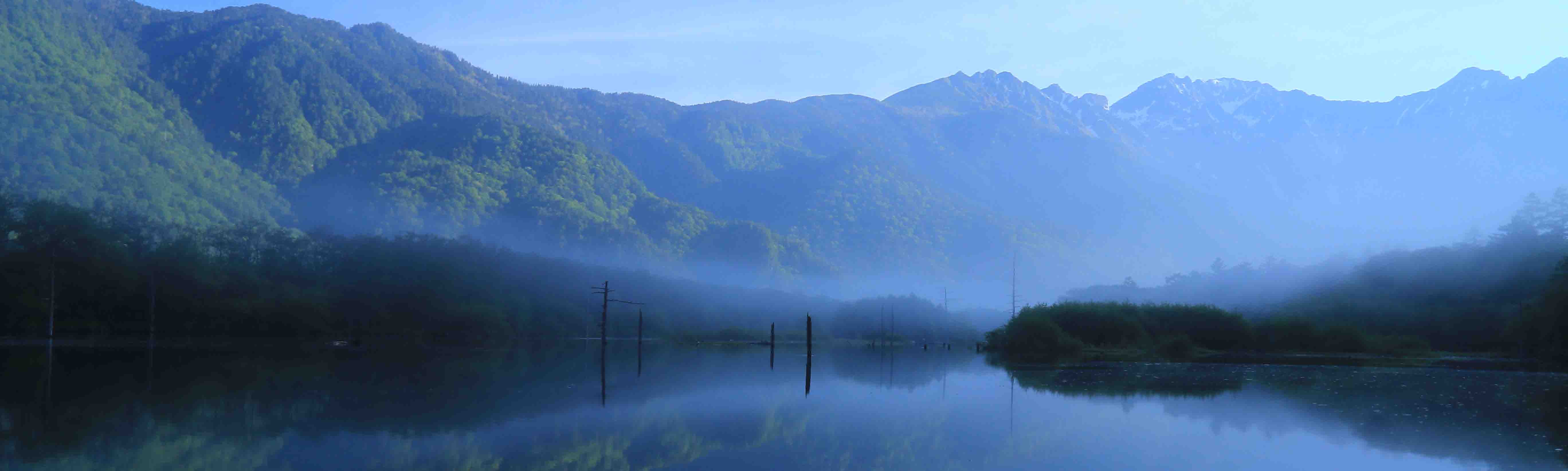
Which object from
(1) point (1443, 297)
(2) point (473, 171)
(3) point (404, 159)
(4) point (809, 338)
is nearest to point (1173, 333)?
(1) point (1443, 297)

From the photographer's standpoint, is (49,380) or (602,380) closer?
(49,380)

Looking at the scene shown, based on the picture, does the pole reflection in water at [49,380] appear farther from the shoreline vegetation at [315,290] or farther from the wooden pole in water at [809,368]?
the shoreline vegetation at [315,290]

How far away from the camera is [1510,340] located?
217 ft

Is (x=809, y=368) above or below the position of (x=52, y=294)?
below

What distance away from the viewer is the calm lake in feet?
42.1

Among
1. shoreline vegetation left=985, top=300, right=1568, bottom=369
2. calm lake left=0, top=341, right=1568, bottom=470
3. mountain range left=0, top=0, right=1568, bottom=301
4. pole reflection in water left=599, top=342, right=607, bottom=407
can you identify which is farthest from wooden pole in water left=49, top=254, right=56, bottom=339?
shoreline vegetation left=985, top=300, right=1568, bottom=369

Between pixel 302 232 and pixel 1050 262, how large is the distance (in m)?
125

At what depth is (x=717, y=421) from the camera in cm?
1780

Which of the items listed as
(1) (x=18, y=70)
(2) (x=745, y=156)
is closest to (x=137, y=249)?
(1) (x=18, y=70)

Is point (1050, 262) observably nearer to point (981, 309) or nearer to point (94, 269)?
point (981, 309)

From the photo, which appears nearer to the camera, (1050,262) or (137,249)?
(137,249)

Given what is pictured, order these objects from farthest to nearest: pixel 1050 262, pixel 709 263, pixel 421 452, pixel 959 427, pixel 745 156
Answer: pixel 745 156
pixel 1050 262
pixel 709 263
pixel 959 427
pixel 421 452

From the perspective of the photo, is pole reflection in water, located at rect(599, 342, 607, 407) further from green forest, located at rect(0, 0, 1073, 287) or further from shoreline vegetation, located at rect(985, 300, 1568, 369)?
green forest, located at rect(0, 0, 1073, 287)

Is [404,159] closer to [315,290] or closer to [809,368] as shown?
[315,290]
